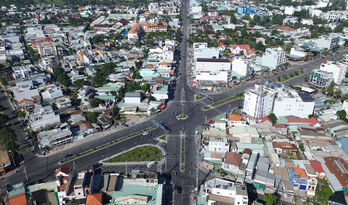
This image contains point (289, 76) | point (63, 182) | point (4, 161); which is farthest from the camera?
point (289, 76)

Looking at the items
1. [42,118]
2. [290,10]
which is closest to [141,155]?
[42,118]

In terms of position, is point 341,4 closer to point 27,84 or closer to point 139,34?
point 139,34

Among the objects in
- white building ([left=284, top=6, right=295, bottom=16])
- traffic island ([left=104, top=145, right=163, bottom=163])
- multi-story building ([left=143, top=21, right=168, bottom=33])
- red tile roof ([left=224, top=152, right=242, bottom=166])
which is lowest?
traffic island ([left=104, top=145, right=163, bottom=163])

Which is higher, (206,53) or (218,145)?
(206,53)

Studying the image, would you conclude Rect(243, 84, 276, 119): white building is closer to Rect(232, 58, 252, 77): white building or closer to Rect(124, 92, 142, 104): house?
Rect(232, 58, 252, 77): white building

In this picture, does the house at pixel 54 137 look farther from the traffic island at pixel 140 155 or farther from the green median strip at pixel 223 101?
the green median strip at pixel 223 101

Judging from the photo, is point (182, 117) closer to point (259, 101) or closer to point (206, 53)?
point (259, 101)

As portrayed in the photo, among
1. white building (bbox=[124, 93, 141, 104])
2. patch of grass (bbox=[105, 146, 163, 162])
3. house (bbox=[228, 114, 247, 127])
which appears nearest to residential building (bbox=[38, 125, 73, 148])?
patch of grass (bbox=[105, 146, 163, 162])

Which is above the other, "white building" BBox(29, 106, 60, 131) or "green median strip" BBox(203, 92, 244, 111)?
"white building" BBox(29, 106, 60, 131)
